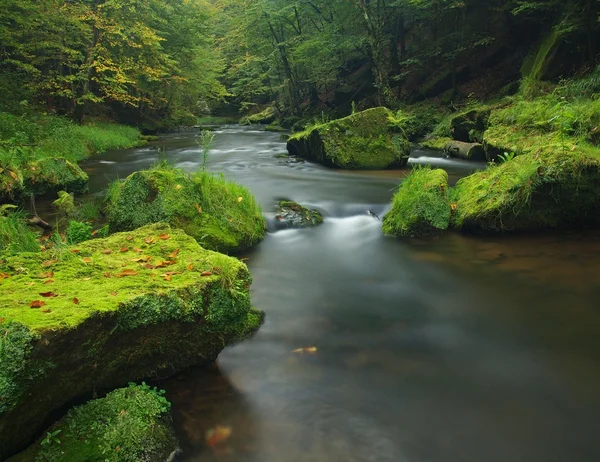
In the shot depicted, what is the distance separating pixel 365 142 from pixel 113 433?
1069cm

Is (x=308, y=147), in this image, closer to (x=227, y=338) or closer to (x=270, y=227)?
(x=270, y=227)

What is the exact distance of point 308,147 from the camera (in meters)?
13.6

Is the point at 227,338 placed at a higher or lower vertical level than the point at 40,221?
lower

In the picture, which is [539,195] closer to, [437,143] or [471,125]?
[471,125]

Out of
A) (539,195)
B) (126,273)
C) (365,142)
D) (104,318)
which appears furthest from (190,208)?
(365,142)

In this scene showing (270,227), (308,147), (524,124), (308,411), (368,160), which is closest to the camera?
(308,411)

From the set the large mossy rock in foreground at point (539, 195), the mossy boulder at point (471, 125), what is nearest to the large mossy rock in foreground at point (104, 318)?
the large mossy rock in foreground at point (539, 195)

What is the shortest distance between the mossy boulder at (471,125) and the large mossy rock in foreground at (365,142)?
270 cm

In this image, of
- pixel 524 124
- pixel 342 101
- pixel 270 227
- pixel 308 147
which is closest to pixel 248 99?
pixel 342 101

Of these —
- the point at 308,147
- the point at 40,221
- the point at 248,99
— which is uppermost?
the point at 248,99

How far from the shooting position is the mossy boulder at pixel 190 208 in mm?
5891

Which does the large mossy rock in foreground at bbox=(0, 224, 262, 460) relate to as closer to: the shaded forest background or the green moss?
the green moss

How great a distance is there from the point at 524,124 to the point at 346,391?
1002 cm

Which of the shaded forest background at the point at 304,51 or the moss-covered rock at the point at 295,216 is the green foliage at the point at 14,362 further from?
the shaded forest background at the point at 304,51
